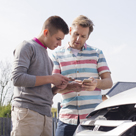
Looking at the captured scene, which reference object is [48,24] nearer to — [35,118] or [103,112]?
[35,118]

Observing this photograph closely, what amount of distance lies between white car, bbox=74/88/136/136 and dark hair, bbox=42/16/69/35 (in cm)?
111

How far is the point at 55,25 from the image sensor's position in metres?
2.56

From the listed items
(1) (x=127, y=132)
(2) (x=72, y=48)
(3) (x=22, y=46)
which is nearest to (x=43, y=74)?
(3) (x=22, y=46)

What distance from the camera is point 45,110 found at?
2244 mm

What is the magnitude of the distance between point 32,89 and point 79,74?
0.71 m

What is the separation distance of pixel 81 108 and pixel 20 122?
76 centimetres

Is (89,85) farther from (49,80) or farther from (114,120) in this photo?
(114,120)

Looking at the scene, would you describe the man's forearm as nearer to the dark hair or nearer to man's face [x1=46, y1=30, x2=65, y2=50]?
man's face [x1=46, y1=30, x2=65, y2=50]

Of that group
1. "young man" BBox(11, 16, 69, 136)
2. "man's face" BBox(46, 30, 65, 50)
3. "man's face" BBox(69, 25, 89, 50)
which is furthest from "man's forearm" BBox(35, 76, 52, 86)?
"man's face" BBox(69, 25, 89, 50)

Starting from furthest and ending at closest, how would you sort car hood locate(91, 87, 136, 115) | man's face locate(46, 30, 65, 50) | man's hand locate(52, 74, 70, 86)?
man's face locate(46, 30, 65, 50) < man's hand locate(52, 74, 70, 86) < car hood locate(91, 87, 136, 115)

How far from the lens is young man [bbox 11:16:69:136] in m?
2.10

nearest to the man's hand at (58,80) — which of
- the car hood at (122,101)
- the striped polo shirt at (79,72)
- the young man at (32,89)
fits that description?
the young man at (32,89)

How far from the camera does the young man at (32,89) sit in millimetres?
2102

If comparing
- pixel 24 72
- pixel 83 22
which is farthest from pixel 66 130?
pixel 83 22
